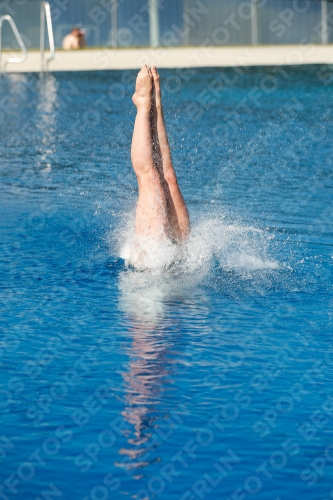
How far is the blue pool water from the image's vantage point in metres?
3.89

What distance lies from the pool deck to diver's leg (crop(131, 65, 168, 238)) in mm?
19088

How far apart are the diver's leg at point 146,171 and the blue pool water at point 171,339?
0.38 m

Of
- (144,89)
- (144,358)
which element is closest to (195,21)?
(144,89)

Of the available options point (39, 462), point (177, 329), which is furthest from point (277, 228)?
point (39, 462)

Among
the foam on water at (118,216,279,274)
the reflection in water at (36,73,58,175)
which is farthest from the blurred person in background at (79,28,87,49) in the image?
the foam on water at (118,216,279,274)

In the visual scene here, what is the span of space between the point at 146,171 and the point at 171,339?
139cm

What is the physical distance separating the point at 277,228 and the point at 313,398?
3454mm

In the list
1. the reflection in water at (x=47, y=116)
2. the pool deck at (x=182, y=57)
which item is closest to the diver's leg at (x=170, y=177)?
the reflection in water at (x=47, y=116)

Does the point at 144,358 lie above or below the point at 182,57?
below

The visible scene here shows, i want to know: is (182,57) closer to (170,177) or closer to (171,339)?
(170,177)

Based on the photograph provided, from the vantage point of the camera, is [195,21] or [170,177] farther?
[195,21]

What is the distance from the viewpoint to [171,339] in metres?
5.25

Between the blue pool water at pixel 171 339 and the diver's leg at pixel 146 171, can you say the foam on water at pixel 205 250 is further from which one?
the diver's leg at pixel 146 171

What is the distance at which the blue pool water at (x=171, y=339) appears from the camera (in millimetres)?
A: 3891
